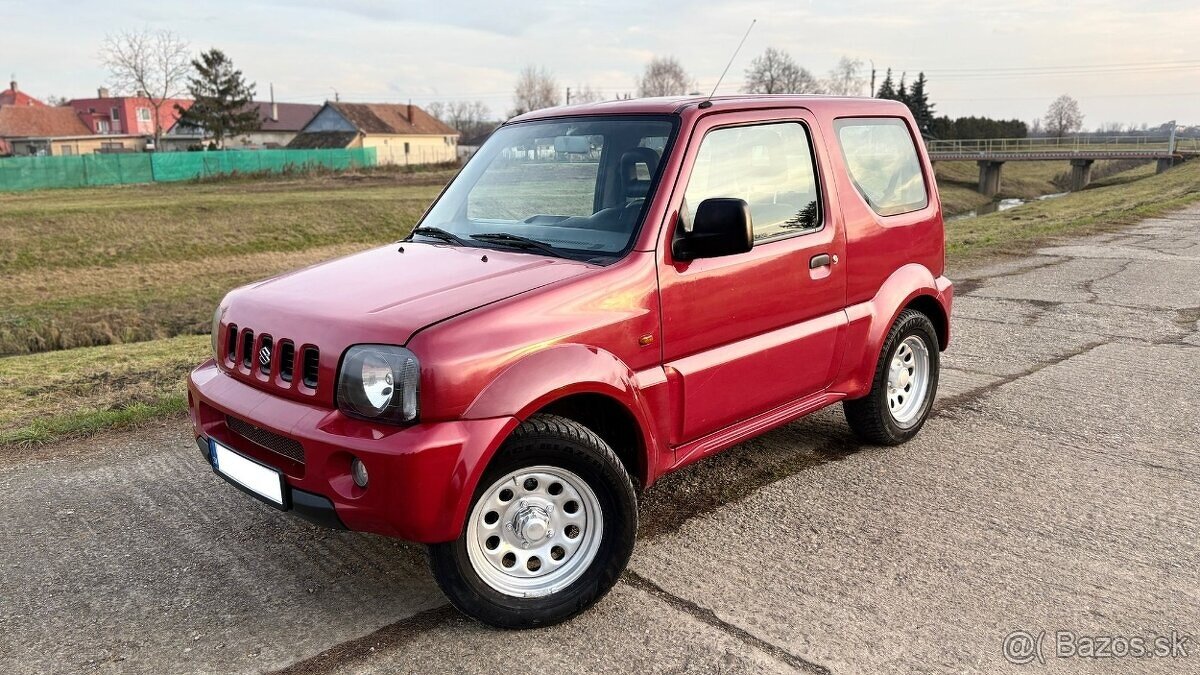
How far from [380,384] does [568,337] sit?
0.70 metres

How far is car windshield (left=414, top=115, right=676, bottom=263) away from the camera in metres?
3.68

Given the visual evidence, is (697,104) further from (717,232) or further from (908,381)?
(908,381)

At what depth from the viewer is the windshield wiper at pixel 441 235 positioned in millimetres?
4008

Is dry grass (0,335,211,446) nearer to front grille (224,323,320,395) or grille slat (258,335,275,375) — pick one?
front grille (224,323,320,395)

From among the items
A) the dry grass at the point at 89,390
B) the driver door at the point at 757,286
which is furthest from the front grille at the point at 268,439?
the dry grass at the point at 89,390

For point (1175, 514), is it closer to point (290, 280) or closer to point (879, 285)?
point (879, 285)

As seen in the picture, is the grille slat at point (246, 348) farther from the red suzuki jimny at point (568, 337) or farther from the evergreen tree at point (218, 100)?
the evergreen tree at point (218, 100)

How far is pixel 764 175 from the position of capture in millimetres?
4082

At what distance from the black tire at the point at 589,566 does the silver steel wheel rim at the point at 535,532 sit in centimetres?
3

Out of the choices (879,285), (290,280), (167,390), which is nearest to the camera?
(290,280)

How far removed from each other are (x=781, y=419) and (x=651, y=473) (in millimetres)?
948

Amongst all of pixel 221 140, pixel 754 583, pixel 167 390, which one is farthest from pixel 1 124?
pixel 754 583

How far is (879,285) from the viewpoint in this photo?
4.66 m

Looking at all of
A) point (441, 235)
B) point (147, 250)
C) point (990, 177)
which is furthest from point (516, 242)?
point (990, 177)
